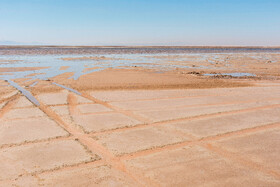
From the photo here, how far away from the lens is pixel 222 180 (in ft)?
12.2

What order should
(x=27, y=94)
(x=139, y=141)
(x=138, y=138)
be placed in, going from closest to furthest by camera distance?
(x=139, y=141)
(x=138, y=138)
(x=27, y=94)

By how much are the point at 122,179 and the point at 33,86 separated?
28.0 feet

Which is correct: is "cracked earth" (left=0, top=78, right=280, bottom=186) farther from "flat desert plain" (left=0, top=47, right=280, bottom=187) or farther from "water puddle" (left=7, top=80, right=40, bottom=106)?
"water puddle" (left=7, top=80, right=40, bottom=106)

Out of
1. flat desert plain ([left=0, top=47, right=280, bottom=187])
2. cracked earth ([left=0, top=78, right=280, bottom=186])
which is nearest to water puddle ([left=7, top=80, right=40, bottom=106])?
flat desert plain ([left=0, top=47, right=280, bottom=187])

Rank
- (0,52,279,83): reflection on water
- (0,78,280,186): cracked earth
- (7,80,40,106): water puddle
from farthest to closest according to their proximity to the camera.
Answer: (0,52,279,83): reflection on water < (7,80,40,106): water puddle < (0,78,280,186): cracked earth

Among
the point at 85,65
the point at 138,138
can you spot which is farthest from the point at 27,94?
the point at 85,65

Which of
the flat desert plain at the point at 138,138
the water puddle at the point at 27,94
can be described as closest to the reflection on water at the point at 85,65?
the water puddle at the point at 27,94

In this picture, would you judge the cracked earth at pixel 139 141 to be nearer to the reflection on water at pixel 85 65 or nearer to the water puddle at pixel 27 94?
the water puddle at pixel 27 94

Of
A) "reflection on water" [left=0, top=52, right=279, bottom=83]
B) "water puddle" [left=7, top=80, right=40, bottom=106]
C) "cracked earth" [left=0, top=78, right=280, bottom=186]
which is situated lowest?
"cracked earth" [left=0, top=78, right=280, bottom=186]

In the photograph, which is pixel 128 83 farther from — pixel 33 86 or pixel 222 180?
pixel 222 180

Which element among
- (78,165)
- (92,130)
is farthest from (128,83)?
(78,165)

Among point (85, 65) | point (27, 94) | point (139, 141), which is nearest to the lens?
point (139, 141)

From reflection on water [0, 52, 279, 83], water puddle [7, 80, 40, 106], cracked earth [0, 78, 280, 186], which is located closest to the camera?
cracked earth [0, 78, 280, 186]

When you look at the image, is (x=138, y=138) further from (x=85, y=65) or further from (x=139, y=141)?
(x=85, y=65)
